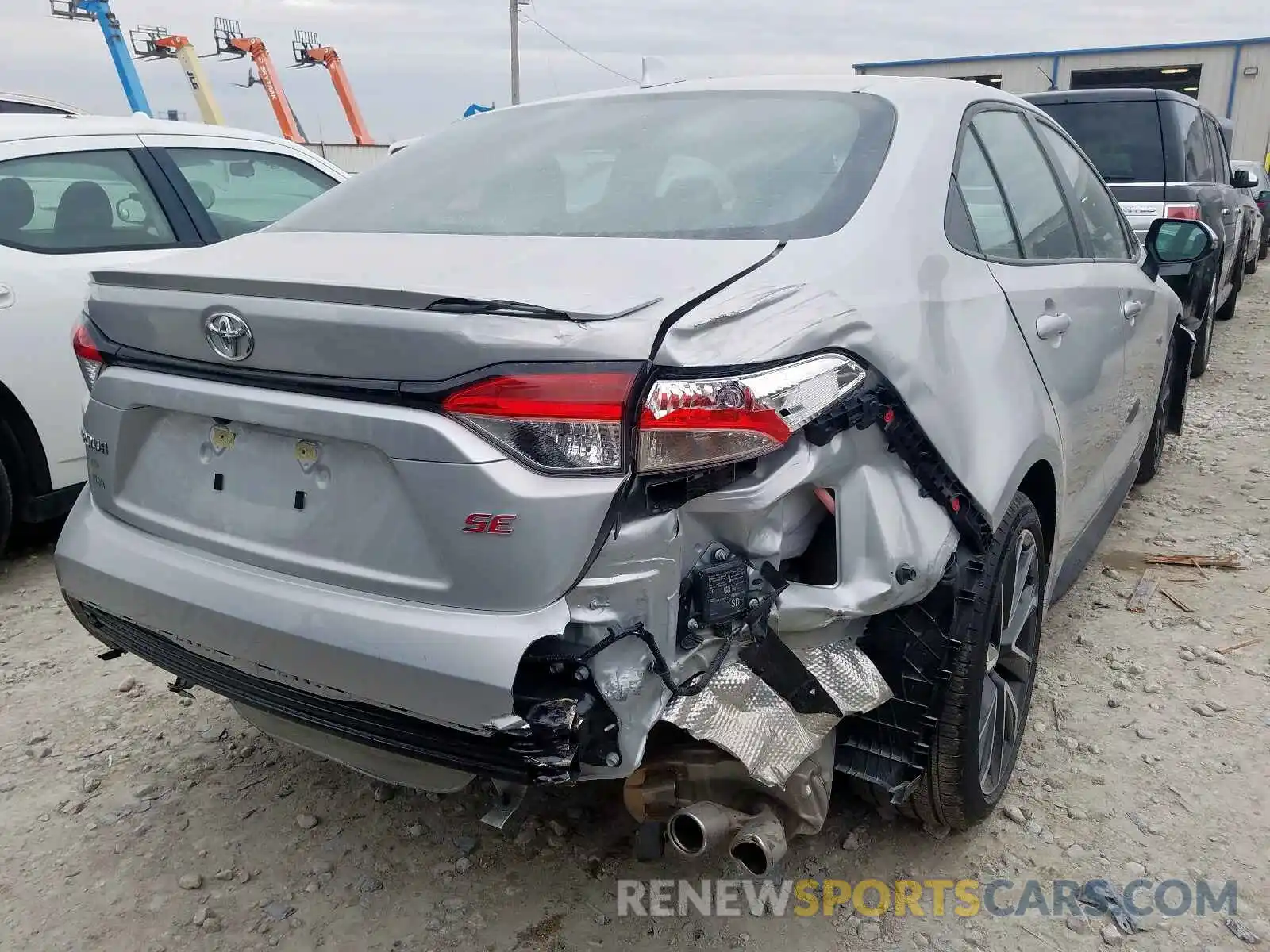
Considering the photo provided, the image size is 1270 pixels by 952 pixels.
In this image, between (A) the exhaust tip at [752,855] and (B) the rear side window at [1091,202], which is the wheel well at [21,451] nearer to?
(A) the exhaust tip at [752,855]

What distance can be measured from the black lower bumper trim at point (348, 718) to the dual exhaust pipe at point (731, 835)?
33 centimetres

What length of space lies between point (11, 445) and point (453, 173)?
237cm

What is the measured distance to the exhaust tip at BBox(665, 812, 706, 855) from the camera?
177 centimetres

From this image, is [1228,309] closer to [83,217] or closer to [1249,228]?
[1249,228]

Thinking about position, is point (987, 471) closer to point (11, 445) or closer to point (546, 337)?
point (546, 337)

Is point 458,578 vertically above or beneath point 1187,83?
beneath

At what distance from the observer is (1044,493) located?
252 cm

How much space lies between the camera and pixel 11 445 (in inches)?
149

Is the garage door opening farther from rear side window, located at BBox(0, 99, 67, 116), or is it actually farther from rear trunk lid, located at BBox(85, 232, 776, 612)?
rear trunk lid, located at BBox(85, 232, 776, 612)

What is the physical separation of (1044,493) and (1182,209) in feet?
16.0

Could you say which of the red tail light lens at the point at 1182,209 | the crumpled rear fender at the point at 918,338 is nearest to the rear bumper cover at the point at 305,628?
the crumpled rear fender at the point at 918,338

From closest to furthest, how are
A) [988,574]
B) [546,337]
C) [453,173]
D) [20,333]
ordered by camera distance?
[546,337] < [988,574] < [453,173] < [20,333]

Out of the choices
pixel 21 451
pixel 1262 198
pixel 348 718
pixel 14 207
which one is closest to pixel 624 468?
pixel 348 718

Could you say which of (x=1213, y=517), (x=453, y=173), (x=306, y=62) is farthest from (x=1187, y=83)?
(x=453, y=173)
